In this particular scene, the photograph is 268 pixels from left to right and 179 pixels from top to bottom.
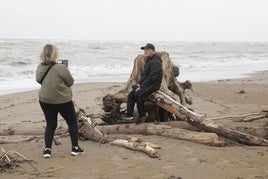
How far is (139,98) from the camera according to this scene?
7398 mm

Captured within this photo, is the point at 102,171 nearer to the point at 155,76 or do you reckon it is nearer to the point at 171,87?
the point at 155,76

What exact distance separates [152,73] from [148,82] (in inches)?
7.3

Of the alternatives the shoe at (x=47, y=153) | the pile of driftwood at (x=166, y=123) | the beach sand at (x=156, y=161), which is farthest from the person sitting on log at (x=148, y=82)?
the shoe at (x=47, y=153)

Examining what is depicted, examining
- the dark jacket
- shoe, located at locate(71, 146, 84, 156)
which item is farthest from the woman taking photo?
the dark jacket

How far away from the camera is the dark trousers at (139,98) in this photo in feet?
23.9

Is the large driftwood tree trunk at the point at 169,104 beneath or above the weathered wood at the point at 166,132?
above

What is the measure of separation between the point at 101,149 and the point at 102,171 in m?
1.14

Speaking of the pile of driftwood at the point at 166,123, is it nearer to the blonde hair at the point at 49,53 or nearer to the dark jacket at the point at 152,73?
the dark jacket at the point at 152,73

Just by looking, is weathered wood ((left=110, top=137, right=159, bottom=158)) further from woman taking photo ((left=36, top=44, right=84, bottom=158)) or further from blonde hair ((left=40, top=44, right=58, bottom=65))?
blonde hair ((left=40, top=44, right=58, bottom=65))

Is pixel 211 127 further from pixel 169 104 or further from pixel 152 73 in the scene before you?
pixel 152 73

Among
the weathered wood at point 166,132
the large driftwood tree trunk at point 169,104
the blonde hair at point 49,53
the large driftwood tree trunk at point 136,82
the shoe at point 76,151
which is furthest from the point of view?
the large driftwood tree trunk at point 136,82

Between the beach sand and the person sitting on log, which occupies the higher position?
the person sitting on log

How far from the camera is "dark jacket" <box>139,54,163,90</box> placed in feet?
23.8

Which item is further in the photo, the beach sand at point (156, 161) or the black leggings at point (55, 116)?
the black leggings at point (55, 116)
